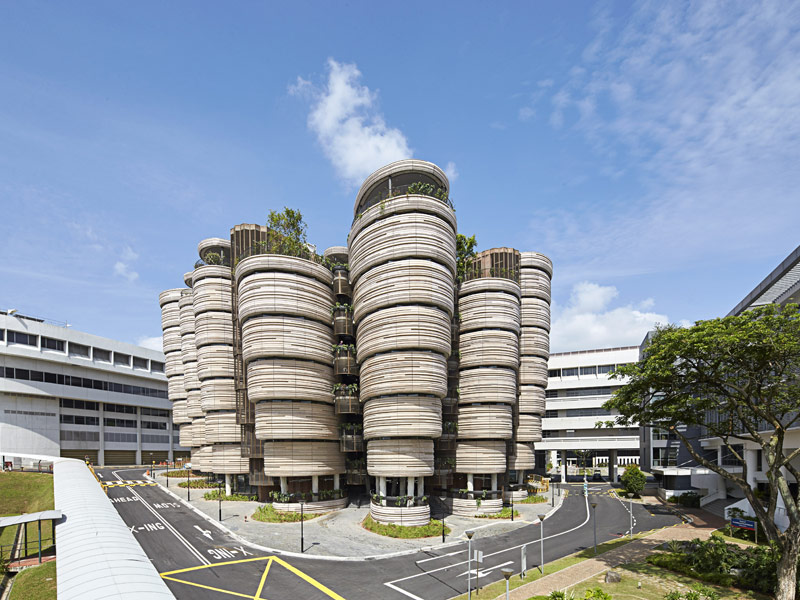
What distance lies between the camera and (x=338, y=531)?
149 feet

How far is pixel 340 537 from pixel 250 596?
1500 centimetres

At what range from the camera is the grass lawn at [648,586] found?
26.7 metres

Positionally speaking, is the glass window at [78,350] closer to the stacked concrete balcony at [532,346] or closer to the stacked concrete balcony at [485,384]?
the stacked concrete balcony at [485,384]

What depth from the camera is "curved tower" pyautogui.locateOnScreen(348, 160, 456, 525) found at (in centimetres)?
4703

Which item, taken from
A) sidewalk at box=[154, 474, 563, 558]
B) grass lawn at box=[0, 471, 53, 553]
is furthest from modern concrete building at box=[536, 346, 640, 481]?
grass lawn at box=[0, 471, 53, 553]

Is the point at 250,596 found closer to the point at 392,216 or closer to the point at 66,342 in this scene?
the point at 392,216

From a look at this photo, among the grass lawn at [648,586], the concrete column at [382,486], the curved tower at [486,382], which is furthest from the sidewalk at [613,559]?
the concrete column at [382,486]

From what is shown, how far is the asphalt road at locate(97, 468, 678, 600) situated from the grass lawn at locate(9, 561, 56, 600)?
6.40 m

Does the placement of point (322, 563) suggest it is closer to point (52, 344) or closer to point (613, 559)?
point (613, 559)

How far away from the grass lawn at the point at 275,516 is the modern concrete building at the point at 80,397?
59.5 m

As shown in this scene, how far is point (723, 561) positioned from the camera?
98.9 feet

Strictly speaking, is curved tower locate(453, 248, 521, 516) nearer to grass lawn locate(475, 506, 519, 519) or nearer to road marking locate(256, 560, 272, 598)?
grass lawn locate(475, 506, 519, 519)

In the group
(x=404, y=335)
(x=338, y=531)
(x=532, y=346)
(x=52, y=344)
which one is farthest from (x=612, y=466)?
(x=52, y=344)

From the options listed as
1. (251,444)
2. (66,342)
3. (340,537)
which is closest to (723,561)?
(340,537)
